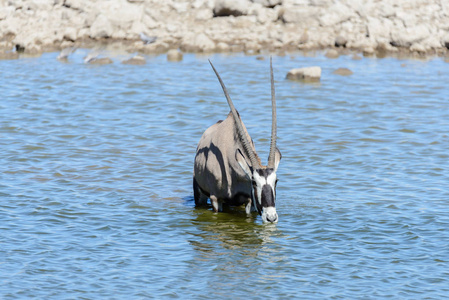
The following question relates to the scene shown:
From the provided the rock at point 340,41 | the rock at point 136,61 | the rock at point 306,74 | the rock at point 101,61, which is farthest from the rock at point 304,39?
the rock at point 101,61

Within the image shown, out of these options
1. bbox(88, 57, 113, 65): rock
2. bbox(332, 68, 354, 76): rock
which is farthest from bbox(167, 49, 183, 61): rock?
bbox(332, 68, 354, 76): rock

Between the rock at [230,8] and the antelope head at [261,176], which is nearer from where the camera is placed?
the antelope head at [261,176]

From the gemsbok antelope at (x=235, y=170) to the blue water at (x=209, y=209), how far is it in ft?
1.93

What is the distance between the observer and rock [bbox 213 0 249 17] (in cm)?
3928

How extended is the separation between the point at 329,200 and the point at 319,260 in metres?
3.45

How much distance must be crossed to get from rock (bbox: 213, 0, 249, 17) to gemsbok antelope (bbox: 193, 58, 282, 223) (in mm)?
26138

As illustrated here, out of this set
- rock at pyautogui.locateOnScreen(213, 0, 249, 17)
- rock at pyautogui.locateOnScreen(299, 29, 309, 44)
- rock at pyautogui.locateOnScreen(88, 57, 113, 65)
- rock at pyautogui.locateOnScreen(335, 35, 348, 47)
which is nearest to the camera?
rock at pyautogui.locateOnScreen(88, 57, 113, 65)

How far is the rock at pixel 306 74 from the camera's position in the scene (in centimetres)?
A: 2994

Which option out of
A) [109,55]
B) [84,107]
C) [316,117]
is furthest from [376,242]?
[109,55]

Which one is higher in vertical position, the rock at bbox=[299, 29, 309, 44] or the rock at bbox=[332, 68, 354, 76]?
the rock at bbox=[299, 29, 309, 44]

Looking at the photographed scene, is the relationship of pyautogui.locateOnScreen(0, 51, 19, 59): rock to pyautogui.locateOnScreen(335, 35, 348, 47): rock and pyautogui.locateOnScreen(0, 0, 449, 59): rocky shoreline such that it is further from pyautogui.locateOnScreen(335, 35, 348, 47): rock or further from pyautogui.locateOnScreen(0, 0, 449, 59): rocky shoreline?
pyautogui.locateOnScreen(335, 35, 348, 47): rock

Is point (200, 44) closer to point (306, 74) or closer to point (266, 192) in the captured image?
point (306, 74)

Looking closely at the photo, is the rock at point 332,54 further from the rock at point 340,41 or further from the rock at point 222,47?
the rock at point 222,47

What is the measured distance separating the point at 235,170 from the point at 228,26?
2756cm
